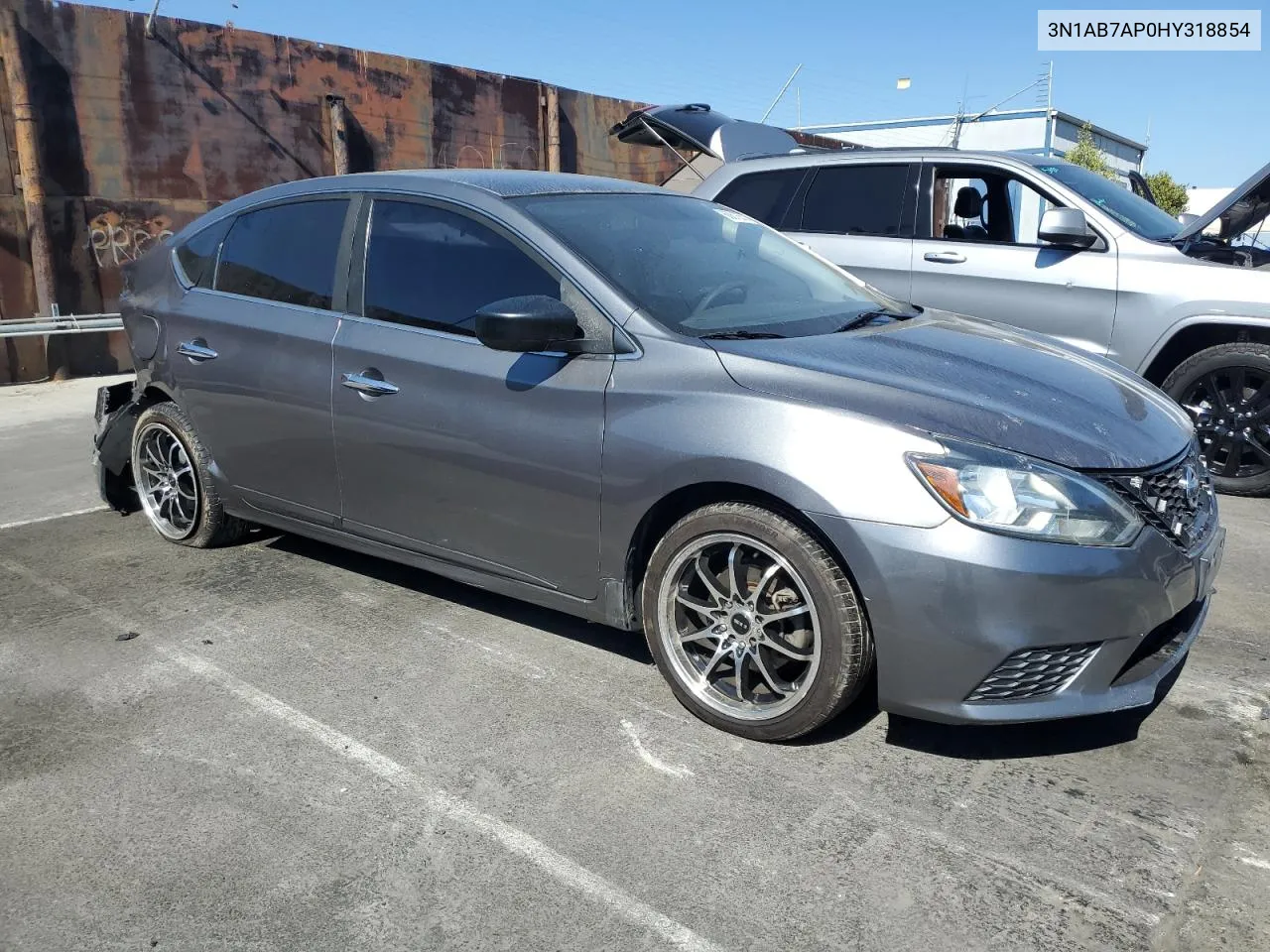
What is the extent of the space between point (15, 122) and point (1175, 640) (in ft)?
37.4

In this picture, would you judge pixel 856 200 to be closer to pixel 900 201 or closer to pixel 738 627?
pixel 900 201

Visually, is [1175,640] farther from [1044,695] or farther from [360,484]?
[360,484]

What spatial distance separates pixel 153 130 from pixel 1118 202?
987 centimetres


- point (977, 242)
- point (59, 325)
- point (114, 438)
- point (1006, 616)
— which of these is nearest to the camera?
point (1006, 616)

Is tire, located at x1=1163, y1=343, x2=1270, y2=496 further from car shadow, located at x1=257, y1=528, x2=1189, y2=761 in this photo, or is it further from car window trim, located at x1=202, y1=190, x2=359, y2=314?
car window trim, located at x1=202, y1=190, x2=359, y2=314

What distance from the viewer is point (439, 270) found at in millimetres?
3855

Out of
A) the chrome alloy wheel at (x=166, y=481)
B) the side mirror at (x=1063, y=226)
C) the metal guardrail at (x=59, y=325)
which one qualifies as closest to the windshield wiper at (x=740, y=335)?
the chrome alloy wheel at (x=166, y=481)

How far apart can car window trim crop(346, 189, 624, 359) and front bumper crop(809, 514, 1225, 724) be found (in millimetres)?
922

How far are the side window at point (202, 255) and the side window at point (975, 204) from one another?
13.9ft

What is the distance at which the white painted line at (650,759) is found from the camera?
9.86 feet

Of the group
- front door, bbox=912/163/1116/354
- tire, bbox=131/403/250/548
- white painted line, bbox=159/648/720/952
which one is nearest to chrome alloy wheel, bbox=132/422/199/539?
tire, bbox=131/403/250/548

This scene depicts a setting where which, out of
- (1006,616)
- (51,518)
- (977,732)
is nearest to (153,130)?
(51,518)

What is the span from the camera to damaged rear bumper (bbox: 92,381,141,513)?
5191 millimetres

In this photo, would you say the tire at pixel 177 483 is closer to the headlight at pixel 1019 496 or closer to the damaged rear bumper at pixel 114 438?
the damaged rear bumper at pixel 114 438
